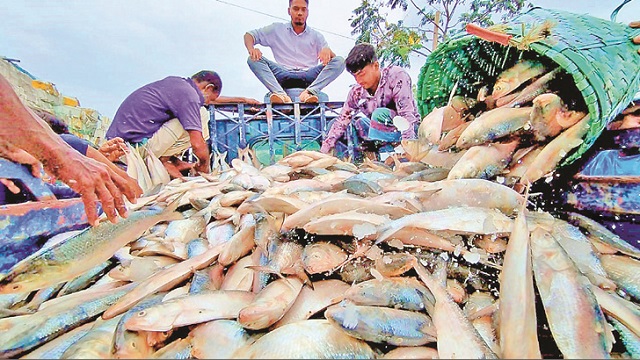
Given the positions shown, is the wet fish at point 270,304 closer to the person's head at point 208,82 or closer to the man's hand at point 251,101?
the person's head at point 208,82

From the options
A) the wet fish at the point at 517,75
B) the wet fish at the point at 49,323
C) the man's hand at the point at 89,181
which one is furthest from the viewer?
the wet fish at the point at 517,75

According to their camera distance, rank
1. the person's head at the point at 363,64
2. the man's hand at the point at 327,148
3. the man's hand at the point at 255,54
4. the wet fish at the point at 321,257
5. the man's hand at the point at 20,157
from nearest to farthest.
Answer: the wet fish at the point at 321,257
the man's hand at the point at 20,157
the person's head at the point at 363,64
the man's hand at the point at 327,148
the man's hand at the point at 255,54

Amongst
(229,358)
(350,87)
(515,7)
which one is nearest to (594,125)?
(229,358)

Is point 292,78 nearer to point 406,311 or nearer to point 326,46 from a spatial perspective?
point 326,46

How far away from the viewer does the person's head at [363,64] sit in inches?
179

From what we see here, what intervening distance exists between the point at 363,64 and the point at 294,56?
2.76m

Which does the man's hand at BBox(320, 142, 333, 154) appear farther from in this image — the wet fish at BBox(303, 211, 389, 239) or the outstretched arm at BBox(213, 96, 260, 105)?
the wet fish at BBox(303, 211, 389, 239)

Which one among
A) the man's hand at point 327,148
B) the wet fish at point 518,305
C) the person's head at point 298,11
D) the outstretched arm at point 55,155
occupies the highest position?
the person's head at point 298,11

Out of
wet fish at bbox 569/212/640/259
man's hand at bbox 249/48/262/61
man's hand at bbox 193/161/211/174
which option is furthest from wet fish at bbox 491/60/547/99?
man's hand at bbox 249/48/262/61

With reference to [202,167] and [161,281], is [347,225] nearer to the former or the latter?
[161,281]

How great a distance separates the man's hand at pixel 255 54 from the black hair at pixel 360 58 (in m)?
2.48

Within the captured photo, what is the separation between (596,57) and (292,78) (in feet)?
18.8

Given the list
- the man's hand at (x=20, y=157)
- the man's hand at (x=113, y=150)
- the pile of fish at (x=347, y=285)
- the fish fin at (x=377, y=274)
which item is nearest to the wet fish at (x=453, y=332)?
the pile of fish at (x=347, y=285)

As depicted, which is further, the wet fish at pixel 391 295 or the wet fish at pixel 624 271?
the wet fish at pixel 624 271
